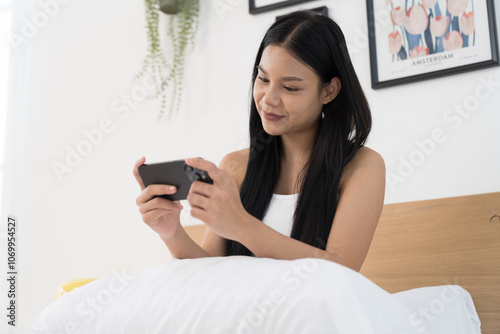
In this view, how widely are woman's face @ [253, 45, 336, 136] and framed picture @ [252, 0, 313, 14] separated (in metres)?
0.68


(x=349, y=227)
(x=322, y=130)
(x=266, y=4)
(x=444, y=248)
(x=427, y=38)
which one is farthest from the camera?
(x=266, y=4)

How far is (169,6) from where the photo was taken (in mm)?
2131

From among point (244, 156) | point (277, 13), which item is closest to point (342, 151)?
point (244, 156)

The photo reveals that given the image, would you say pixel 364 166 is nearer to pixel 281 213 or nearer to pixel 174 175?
pixel 281 213

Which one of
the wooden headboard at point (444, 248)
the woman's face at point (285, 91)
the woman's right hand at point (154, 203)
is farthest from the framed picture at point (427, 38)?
the woman's right hand at point (154, 203)

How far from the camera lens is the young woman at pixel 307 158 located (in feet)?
3.76

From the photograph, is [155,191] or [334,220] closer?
[155,191]

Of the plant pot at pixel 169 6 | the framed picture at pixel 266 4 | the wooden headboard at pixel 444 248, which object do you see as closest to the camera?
the wooden headboard at pixel 444 248

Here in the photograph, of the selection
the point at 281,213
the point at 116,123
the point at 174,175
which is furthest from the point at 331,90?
the point at 116,123

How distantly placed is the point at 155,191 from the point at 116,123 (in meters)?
1.35

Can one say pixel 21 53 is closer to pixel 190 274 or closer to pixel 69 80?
pixel 69 80

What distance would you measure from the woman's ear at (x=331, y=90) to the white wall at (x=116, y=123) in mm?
440

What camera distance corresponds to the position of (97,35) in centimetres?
239

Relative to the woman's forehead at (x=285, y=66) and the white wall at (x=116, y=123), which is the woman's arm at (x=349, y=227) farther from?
the white wall at (x=116, y=123)
